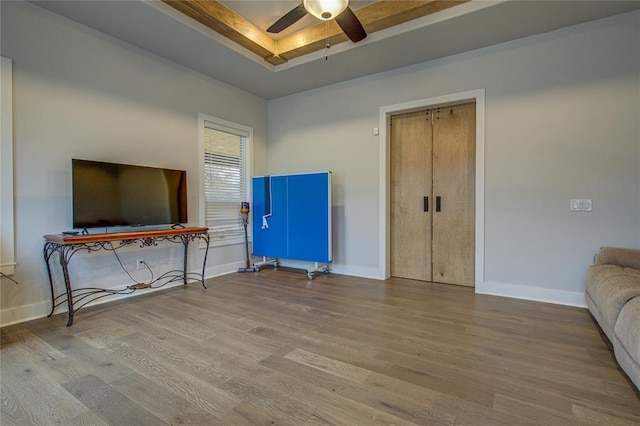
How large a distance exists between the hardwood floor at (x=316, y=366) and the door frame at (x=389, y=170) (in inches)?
34.2

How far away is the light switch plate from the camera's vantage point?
3.18m

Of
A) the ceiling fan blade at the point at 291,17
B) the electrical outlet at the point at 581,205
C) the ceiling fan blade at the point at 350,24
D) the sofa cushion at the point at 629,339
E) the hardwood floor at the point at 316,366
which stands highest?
the ceiling fan blade at the point at 291,17

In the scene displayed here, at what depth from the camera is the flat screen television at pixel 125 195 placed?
3027 millimetres

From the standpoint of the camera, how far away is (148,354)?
224 cm

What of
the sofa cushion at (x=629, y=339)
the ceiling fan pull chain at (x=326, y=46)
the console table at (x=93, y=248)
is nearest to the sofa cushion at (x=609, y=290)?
the sofa cushion at (x=629, y=339)

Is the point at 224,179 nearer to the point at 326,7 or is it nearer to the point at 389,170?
the point at 389,170

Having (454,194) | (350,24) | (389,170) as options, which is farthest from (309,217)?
(350,24)

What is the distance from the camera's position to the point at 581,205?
3213mm

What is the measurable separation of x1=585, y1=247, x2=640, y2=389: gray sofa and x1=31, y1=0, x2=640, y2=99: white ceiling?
238cm

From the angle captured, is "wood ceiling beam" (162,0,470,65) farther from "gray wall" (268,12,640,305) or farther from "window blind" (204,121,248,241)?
"window blind" (204,121,248,241)

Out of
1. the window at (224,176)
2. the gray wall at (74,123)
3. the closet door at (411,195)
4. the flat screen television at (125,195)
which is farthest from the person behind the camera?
the window at (224,176)

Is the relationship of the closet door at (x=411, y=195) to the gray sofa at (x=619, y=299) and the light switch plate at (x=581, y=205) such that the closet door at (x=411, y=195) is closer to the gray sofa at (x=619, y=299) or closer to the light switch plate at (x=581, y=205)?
the light switch plate at (x=581, y=205)

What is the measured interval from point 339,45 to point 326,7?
1328 millimetres

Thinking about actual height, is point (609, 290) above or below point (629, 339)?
above
